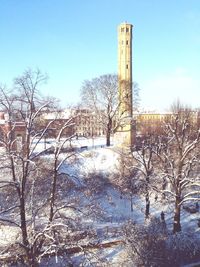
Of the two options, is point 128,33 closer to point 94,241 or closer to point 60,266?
point 94,241

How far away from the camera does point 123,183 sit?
101ft

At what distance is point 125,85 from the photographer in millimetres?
43656

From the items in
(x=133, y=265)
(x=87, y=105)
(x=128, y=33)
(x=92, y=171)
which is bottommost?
(x=133, y=265)

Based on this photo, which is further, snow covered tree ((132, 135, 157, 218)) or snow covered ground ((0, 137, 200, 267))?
snow covered tree ((132, 135, 157, 218))

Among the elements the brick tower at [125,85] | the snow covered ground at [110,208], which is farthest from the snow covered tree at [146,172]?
the brick tower at [125,85]

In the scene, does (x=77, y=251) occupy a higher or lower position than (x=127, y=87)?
lower

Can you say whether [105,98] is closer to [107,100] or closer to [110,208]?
[107,100]

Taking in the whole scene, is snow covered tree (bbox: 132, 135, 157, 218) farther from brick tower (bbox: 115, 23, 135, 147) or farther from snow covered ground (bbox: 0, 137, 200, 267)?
brick tower (bbox: 115, 23, 135, 147)

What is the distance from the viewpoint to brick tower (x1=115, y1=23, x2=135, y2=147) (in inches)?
1681

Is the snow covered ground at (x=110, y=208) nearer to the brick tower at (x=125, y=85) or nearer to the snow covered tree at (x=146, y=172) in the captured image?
the snow covered tree at (x=146, y=172)

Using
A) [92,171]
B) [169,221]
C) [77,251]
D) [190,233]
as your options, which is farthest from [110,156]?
[77,251]

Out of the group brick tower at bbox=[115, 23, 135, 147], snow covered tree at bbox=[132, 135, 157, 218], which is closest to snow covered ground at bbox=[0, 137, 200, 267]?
snow covered tree at bbox=[132, 135, 157, 218]

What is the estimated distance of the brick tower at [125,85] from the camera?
140 feet

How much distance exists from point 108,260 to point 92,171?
51.0 ft
